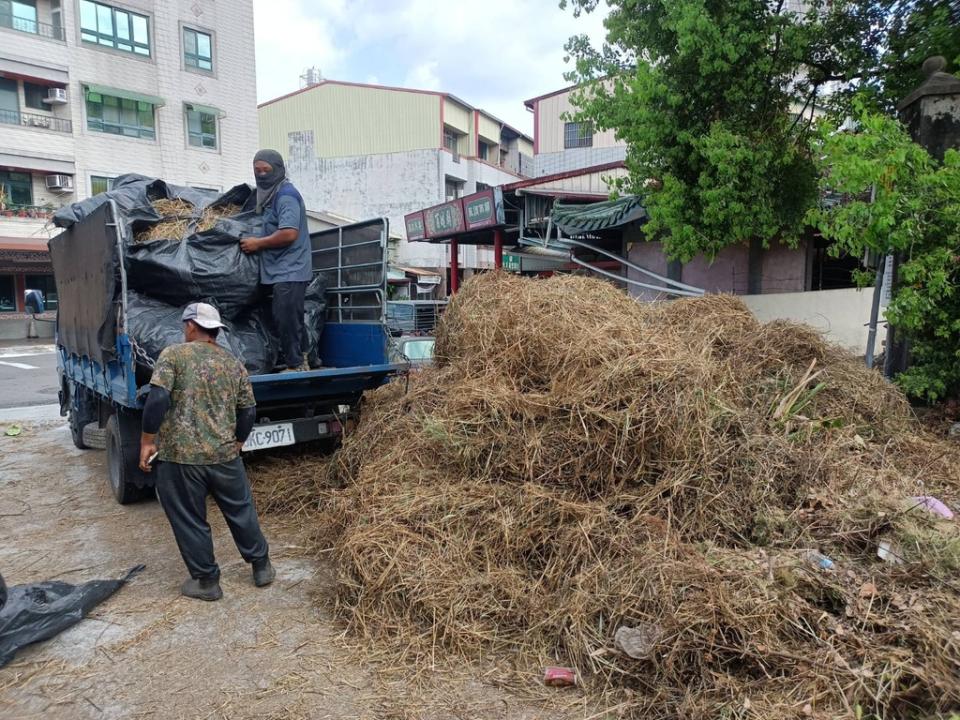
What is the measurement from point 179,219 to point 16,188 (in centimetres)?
2398

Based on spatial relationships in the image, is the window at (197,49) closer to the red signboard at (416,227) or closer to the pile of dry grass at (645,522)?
the red signboard at (416,227)

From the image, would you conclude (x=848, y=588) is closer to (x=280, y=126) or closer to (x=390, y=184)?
(x=390, y=184)

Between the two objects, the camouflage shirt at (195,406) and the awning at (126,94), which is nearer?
the camouflage shirt at (195,406)

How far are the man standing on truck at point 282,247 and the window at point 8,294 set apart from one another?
86.1ft

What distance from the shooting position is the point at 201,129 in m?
27.8

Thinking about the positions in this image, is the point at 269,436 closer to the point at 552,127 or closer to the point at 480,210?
the point at 480,210

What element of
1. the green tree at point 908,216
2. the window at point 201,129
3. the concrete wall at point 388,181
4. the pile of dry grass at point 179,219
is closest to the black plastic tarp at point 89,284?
the pile of dry grass at point 179,219

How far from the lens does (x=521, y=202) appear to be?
13078 mm

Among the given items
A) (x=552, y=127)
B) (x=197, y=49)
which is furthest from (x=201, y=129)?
(x=552, y=127)

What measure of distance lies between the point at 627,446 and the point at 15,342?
Answer: 2705 centimetres

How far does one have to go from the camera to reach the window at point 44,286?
2647 cm

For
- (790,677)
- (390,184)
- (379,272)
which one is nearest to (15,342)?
(390,184)

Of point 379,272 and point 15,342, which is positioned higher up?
point 379,272

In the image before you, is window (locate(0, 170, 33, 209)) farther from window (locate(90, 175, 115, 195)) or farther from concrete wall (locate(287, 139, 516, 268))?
concrete wall (locate(287, 139, 516, 268))
